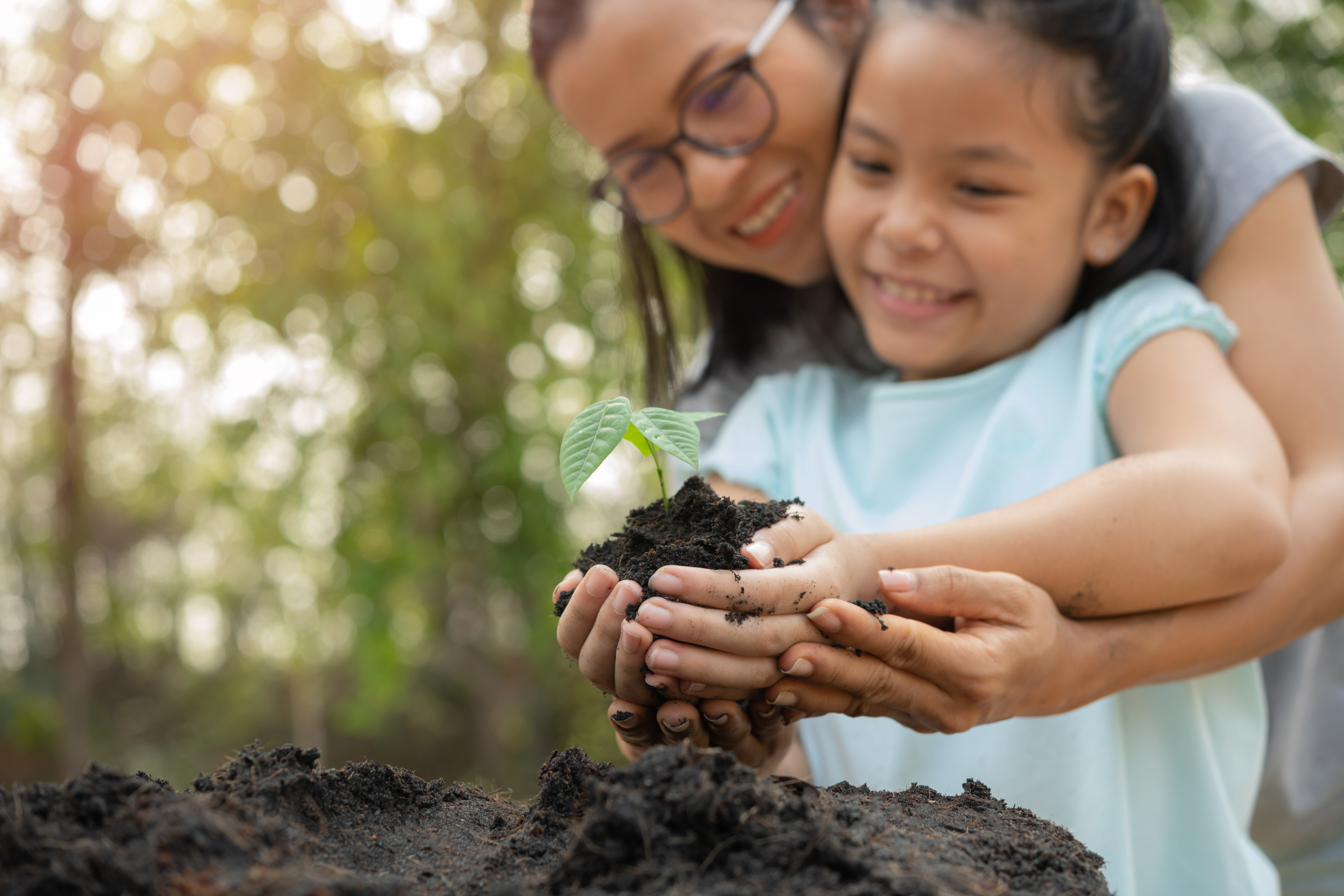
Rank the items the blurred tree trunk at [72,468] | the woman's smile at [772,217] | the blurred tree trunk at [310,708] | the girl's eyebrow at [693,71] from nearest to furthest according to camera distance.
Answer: the girl's eyebrow at [693,71] < the woman's smile at [772,217] < the blurred tree trunk at [72,468] < the blurred tree trunk at [310,708]

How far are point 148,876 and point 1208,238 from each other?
2040 millimetres

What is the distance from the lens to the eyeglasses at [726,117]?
1939 mm

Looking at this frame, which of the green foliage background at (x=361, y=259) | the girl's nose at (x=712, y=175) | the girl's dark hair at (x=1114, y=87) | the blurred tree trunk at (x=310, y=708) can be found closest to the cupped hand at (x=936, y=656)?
the girl's dark hair at (x=1114, y=87)

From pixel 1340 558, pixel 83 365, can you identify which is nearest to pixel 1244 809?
pixel 1340 558

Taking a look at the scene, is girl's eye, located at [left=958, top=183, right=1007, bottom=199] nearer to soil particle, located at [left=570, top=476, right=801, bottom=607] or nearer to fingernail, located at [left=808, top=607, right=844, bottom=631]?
soil particle, located at [left=570, top=476, right=801, bottom=607]

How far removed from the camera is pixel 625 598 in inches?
42.3

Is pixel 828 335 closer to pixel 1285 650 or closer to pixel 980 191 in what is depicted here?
pixel 980 191

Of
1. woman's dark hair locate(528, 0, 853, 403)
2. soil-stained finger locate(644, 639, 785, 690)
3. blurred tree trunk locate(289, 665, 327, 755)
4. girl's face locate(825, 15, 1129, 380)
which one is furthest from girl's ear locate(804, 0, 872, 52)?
blurred tree trunk locate(289, 665, 327, 755)

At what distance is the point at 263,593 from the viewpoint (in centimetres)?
760

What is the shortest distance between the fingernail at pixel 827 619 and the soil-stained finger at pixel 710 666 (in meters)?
0.03

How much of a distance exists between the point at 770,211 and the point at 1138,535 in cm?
112

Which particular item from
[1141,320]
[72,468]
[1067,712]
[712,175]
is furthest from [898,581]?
[72,468]

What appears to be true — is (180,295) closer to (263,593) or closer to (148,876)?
(263,593)

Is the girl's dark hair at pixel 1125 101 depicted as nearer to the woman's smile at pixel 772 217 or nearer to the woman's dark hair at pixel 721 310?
the woman's smile at pixel 772 217
